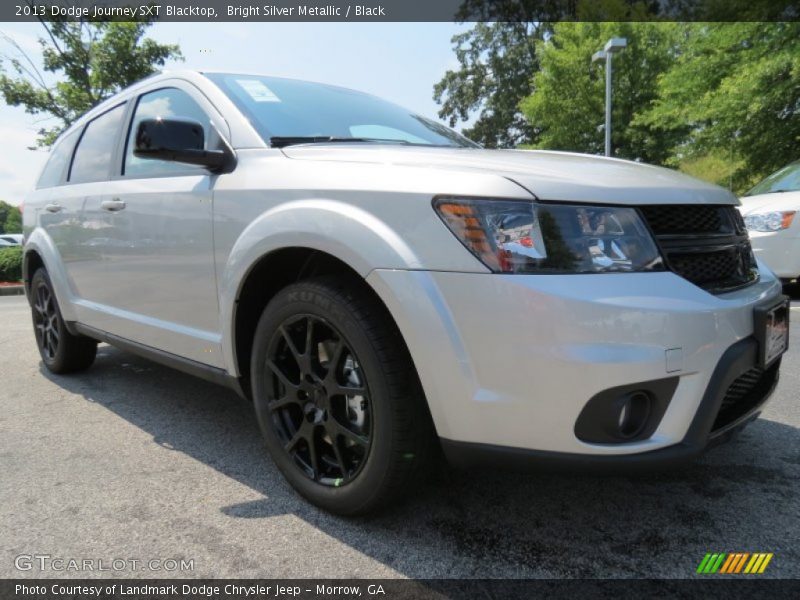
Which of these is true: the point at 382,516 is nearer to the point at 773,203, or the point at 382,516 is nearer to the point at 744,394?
the point at 744,394

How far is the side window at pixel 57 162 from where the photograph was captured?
4.05 m

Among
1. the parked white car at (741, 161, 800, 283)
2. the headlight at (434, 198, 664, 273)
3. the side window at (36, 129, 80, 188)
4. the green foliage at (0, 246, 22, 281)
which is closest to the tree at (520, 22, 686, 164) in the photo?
the parked white car at (741, 161, 800, 283)

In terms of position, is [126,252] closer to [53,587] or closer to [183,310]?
[183,310]

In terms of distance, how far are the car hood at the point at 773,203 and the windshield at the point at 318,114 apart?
14.8 feet

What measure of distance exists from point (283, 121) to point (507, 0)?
34.6m

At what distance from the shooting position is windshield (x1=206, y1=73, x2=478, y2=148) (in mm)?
2498

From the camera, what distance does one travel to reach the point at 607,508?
2.14m

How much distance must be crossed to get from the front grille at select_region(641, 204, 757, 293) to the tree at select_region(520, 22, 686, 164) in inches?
775

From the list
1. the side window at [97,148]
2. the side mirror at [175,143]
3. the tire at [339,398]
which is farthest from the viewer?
the side window at [97,148]

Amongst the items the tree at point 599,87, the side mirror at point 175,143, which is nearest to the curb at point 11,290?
the side mirror at point 175,143

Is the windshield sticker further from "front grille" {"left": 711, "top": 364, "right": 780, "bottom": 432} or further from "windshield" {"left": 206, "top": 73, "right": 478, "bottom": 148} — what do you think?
"front grille" {"left": 711, "top": 364, "right": 780, "bottom": 432}

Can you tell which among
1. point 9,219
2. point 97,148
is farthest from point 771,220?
point 9,219

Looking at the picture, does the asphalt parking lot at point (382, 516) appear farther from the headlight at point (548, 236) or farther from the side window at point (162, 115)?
the side window at point (162, 115)

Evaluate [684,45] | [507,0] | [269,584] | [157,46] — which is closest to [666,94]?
[684,45]
